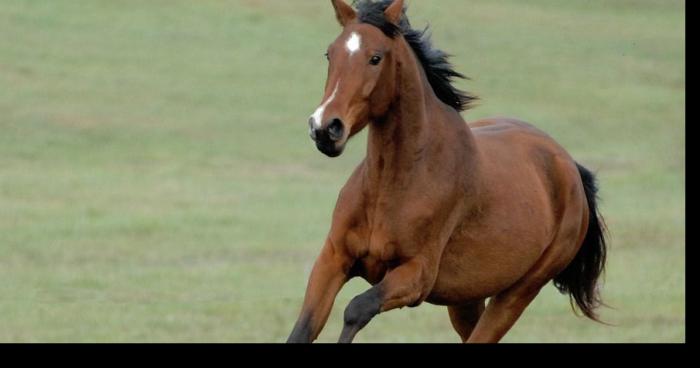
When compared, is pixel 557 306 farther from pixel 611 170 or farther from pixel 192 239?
pixel 611 170

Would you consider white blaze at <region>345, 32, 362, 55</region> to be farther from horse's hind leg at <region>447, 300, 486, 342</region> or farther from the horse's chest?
horse's hind leg at <region>447, 300, 486, 342</region>

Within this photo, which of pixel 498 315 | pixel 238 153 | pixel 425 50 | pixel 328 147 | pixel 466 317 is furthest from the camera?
pixel 238 153

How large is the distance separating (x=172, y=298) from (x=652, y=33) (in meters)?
27.9

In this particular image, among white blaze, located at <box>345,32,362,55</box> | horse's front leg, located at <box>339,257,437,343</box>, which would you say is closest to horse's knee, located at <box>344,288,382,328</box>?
horse's front leg, located at <box>339,257,437,343</box>

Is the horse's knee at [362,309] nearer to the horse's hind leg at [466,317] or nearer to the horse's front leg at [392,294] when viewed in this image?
the horse's front leg at [392,294]

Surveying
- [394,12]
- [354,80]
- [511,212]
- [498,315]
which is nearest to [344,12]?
[394,12]

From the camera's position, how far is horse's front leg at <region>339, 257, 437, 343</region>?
724cm

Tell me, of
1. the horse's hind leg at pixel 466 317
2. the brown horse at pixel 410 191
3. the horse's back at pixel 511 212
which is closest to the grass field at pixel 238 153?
the horse's hind leg at pixel 466 317

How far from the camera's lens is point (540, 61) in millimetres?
37688

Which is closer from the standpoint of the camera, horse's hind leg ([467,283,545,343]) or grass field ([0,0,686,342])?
horse's hind leg ([467,283,545,343])

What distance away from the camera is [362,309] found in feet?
23.8

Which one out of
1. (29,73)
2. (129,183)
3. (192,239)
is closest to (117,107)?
(29,73)

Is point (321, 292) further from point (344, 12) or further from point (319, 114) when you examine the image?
point (344, 12)

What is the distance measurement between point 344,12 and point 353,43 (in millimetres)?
323
